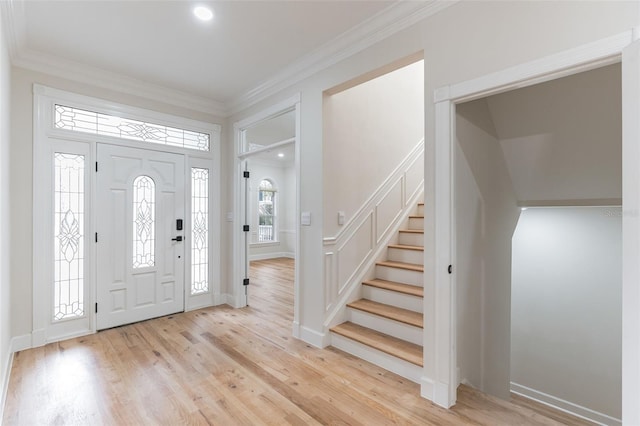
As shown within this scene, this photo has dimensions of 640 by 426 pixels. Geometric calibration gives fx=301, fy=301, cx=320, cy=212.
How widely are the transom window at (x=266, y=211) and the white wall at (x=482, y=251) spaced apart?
6627 millimetres

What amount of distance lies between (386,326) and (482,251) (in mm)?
1122

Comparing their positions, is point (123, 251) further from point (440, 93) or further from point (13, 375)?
point (440, 93)

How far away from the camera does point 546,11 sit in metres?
1.70

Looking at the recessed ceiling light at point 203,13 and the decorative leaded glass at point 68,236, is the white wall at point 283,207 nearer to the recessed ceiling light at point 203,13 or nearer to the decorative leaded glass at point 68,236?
the decorative leaded glass at point 68,236

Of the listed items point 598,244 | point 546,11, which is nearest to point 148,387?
point 546,11

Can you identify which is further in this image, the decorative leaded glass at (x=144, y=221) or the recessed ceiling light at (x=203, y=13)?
the decorative leaded glass at (x=144, y=221)

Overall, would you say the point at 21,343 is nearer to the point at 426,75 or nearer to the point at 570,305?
the point at 426,75

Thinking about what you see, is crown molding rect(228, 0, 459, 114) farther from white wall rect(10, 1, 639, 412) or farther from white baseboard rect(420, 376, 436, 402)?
white baseboard rect(420, 376, 436, 402)

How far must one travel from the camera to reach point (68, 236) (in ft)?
10.7

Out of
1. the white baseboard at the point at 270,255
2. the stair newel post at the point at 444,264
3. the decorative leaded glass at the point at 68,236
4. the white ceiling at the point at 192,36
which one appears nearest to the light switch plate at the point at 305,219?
the stair newel post at the point at 444,264

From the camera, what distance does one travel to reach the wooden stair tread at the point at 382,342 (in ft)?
8.09

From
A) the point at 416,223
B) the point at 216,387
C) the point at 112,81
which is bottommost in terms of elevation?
the point at 216,387

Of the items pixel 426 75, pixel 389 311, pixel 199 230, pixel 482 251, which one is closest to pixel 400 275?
pixel 389 311

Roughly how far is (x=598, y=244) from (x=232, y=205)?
4.83 metres
